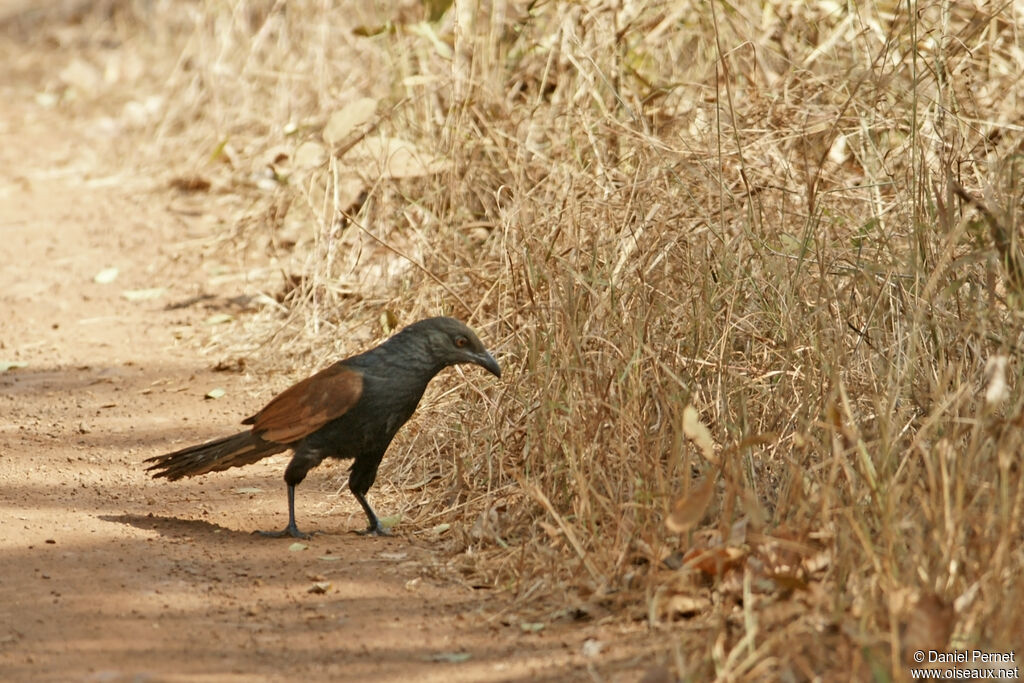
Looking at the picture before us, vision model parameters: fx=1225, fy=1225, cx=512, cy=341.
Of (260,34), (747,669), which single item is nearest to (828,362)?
(747,669)

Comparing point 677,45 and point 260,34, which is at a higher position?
point 260,34

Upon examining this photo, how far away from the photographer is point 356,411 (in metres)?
4.36

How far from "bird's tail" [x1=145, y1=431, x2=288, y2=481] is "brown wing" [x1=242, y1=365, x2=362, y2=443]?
7 cm

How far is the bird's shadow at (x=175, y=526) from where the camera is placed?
14.4ft

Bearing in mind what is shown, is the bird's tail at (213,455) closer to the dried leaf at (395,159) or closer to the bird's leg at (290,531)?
the bird's leg at (290,531)

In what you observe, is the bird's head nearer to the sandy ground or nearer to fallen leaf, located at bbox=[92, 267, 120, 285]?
the sandy ground

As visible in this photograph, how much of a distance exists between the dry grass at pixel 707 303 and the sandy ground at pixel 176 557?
274mm

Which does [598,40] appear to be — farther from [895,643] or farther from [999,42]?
[895,643]

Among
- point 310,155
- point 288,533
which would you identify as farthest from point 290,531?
point 310,155

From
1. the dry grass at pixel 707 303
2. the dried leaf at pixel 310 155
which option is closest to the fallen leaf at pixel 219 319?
the dry grass at pixel 707 303

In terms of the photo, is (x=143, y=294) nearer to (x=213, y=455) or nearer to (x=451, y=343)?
(x=213, y=455)

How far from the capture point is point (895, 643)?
2.79m

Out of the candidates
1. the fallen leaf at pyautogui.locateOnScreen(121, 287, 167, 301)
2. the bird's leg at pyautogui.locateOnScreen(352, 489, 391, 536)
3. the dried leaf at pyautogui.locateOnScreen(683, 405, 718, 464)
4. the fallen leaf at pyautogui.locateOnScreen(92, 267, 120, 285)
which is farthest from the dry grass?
the fallen leaf at pyautogui.locateOnScreen(92, 267, 120, 285)

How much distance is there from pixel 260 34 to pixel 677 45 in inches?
147
